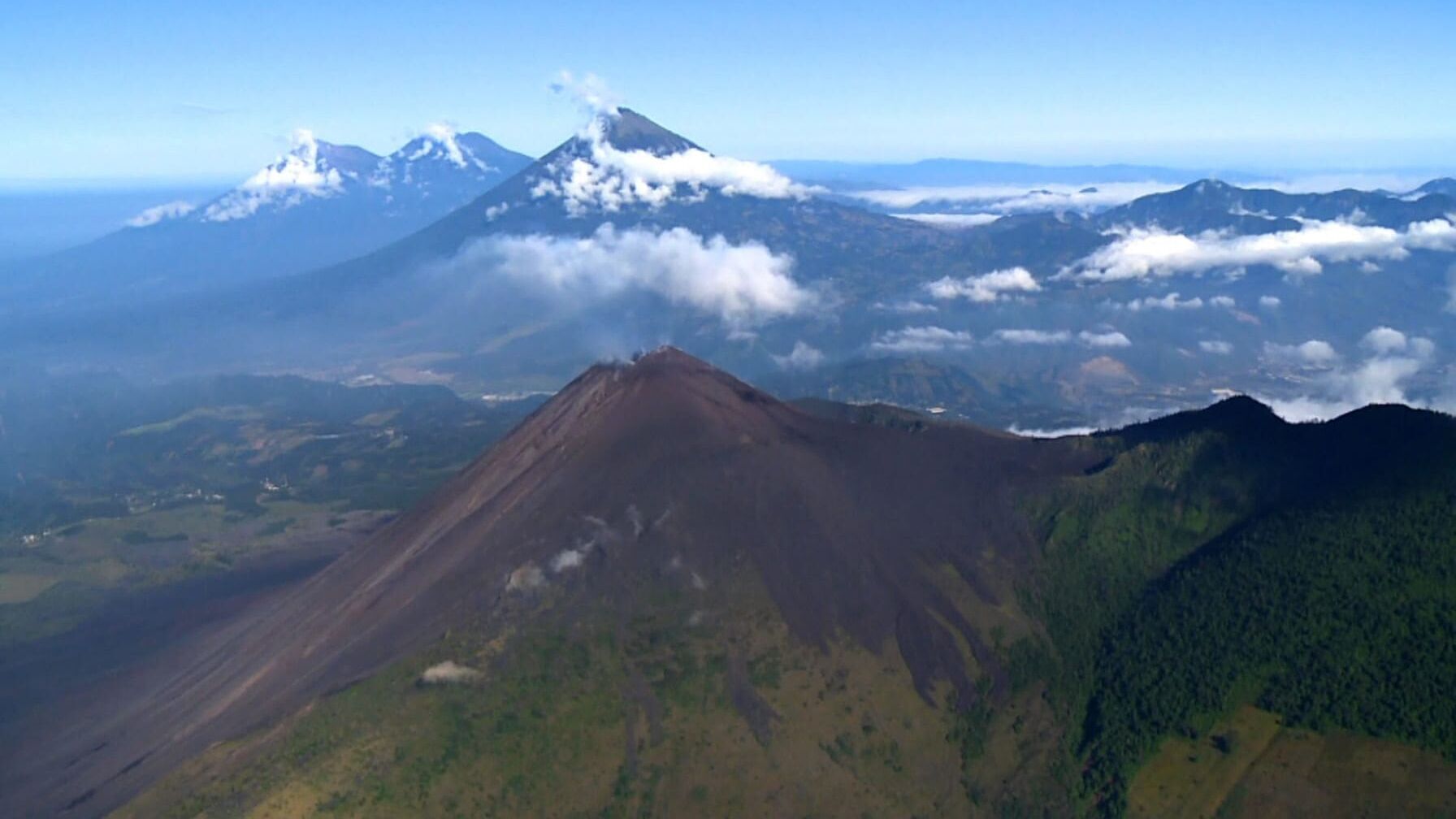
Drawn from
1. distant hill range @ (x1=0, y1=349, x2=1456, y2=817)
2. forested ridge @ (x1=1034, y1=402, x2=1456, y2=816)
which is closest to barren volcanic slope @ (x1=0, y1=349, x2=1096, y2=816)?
distant hill range @ (x1=0, y1=349, x2=1456, y2=817)

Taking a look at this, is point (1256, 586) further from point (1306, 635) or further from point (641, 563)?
point (641, 563)

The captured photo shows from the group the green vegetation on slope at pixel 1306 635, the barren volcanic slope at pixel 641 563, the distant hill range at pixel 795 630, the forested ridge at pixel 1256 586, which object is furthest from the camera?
the barren volcanic slope at pixel 641 563

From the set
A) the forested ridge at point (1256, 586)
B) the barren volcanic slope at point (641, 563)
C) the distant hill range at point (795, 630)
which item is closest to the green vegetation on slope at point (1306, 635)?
the forested ridge at point (1256, 586)

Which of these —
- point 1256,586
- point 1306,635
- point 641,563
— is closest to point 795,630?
point 641,563

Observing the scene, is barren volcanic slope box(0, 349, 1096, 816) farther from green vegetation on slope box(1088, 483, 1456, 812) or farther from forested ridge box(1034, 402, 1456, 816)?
green vegetation on slope box(1088, 483, 1456, 812)

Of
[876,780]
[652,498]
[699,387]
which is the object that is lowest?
[876,780]

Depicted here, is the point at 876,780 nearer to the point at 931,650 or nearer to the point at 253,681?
the point at 931,650

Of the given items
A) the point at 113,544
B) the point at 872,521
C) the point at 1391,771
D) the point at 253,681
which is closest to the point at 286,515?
the point at 113,544

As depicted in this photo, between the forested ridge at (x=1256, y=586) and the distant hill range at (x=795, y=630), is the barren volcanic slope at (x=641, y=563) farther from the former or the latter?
the forested ridge at (x=1256, y=586)

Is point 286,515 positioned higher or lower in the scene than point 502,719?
lower
